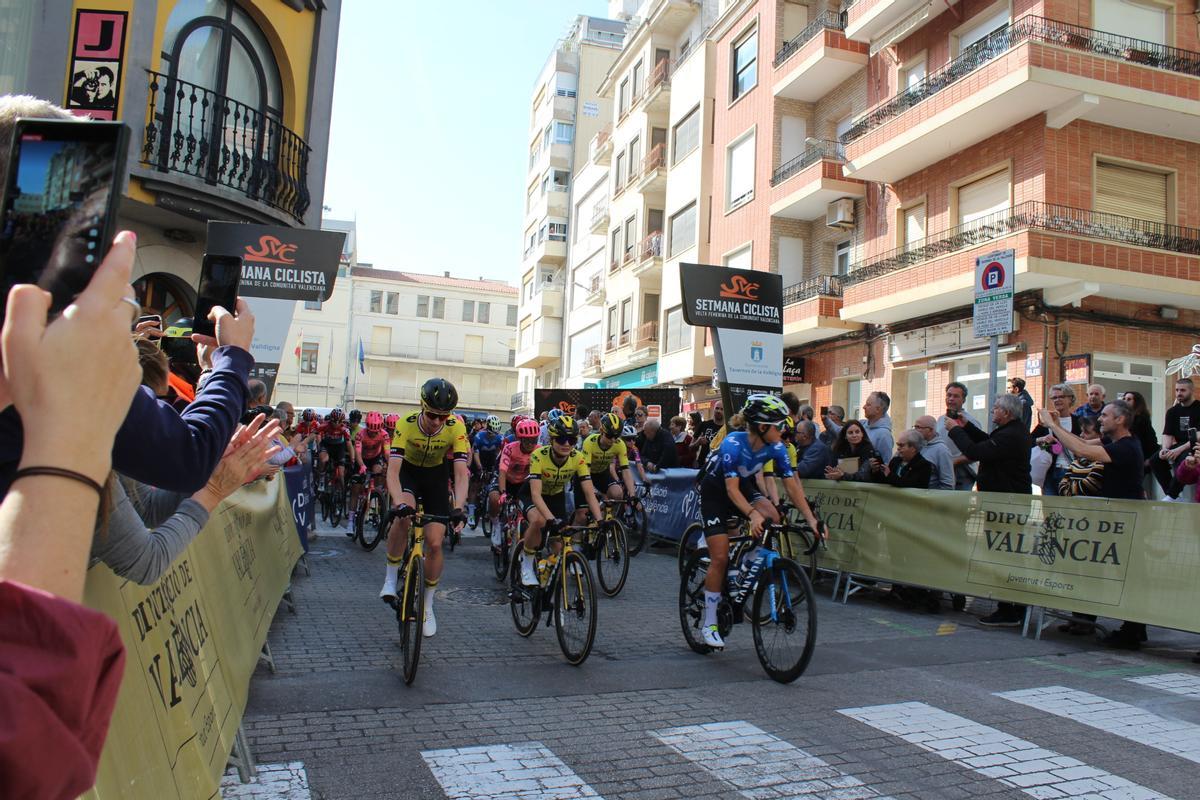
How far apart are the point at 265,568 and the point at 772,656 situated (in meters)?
3.62

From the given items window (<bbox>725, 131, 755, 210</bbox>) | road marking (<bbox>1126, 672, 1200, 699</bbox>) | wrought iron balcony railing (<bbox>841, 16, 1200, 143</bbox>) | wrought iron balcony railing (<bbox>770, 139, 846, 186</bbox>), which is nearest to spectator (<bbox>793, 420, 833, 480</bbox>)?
road marking (<bbox>1126, 672, 1200, 699</bbox>)

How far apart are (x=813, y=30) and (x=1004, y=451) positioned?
18817 mm

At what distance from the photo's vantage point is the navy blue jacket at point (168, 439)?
1.53m

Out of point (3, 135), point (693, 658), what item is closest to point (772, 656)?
point (693, 658)

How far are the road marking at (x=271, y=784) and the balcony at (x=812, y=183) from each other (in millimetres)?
Answer: 21370

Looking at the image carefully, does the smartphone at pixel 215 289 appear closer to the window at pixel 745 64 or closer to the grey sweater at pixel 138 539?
the grey sweater at pixel 138 539

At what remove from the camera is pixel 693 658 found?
7121mm

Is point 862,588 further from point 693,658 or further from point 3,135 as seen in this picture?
point 3,135

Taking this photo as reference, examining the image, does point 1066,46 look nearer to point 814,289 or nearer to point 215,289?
point 814,289

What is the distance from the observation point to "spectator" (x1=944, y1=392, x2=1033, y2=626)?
8922mm

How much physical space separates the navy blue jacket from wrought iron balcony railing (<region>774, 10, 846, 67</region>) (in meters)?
24.5

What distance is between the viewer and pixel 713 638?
7070mm

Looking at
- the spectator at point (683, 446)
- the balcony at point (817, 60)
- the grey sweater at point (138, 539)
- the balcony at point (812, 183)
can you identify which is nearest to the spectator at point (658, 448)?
the spectator at point (683, 446)

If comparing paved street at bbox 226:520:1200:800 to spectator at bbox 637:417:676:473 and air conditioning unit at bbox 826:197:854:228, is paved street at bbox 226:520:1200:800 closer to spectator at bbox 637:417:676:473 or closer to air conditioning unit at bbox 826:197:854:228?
spectator at bbox 637:417:676:473
